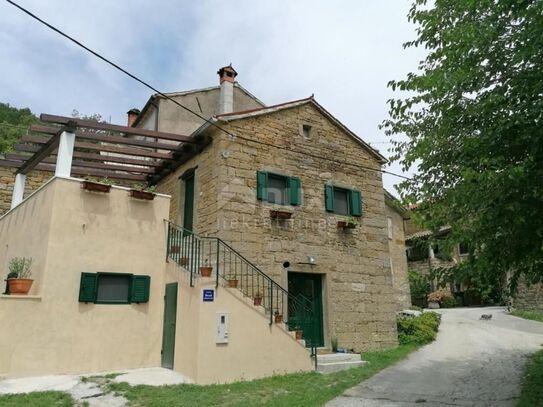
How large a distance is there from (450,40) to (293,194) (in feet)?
17.7

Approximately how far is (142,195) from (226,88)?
7.24 meters

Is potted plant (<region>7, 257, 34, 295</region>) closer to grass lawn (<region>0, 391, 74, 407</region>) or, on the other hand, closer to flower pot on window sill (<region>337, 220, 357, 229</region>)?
grass lawn (<region>0, 391, 74, 407</region>)

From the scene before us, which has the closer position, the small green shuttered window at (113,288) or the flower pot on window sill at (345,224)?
the small green shuttered window at (113,288)

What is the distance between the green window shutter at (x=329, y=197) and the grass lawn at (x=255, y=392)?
14.5ft

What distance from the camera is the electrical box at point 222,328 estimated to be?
24.9 feet

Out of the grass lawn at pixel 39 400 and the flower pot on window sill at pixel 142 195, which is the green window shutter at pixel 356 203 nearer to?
the flower pot on window sill at pixel 142 195

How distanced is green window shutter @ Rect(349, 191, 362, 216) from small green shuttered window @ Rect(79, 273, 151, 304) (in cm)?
599

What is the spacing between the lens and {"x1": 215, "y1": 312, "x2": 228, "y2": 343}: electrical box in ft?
24.9

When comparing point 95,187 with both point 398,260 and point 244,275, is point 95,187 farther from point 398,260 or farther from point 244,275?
point 398,260

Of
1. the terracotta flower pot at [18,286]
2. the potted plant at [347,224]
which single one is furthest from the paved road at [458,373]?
the terracotta flower pot at [18,286]

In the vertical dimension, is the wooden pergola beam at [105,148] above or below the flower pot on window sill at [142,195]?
above

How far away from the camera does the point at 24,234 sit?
9062 mm

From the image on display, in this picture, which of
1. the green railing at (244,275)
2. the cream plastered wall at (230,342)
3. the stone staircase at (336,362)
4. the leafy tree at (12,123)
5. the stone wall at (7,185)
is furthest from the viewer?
the leafy tree at (12,123)

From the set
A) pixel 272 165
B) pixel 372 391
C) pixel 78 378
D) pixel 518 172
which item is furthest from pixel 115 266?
pixel 518 172
